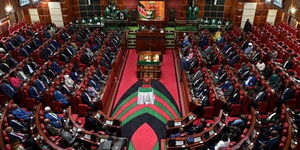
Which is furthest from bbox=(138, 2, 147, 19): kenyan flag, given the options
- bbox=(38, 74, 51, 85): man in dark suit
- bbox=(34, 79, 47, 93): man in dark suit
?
bbox=(34, 79, 47, 93): man in dark suit

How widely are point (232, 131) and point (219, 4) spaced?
11.3m

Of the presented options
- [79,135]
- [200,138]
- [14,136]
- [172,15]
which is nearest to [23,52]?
[14,136]

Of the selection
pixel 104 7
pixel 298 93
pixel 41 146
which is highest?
pixel 104 7

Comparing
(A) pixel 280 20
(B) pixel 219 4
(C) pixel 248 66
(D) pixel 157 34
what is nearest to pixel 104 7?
(D) pixel 157 34

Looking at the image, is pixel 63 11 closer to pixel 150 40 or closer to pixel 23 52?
pixel 23 52

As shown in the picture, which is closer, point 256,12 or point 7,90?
point 7,90

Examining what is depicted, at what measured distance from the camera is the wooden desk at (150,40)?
12.9 meters

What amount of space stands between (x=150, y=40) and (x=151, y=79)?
10.7 ft

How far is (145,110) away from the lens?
8.40 m

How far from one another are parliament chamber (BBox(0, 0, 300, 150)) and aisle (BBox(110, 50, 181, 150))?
4 centimetres

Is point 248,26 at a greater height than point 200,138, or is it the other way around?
point 248,26

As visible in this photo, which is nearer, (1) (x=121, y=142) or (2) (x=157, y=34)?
(1) (x=121, y=142)

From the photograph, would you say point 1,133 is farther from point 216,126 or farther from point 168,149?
point 216,126

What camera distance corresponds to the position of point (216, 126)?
21.3 ft
